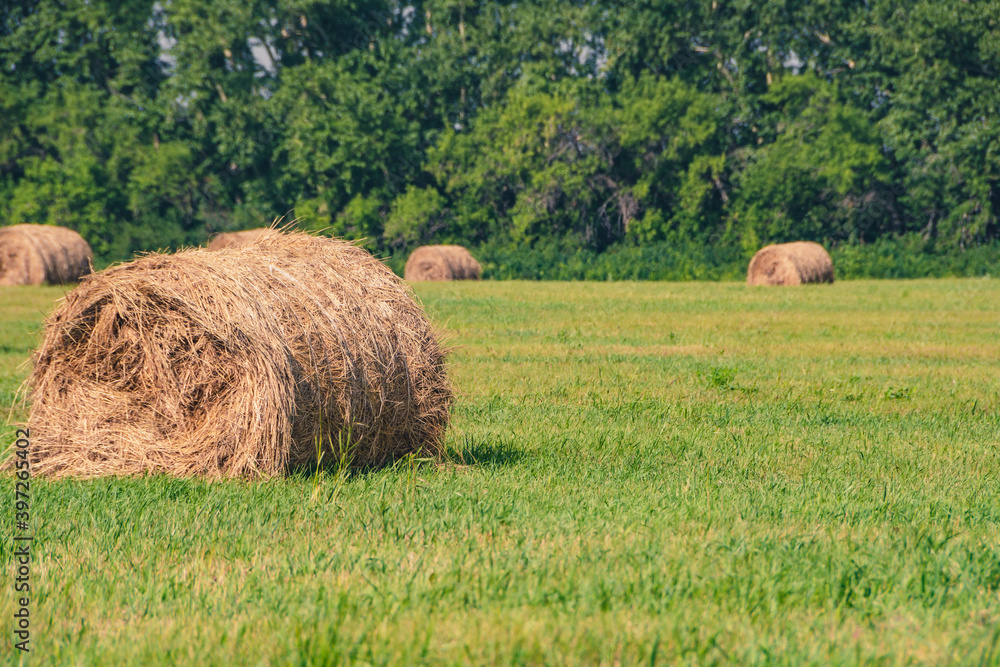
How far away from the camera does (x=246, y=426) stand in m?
6.88

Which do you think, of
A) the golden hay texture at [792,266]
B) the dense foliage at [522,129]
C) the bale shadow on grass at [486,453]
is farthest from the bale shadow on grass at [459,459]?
the dense foliage at [522,129]

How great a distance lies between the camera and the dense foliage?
151 feet

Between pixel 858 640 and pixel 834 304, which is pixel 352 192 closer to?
pixel 834 304

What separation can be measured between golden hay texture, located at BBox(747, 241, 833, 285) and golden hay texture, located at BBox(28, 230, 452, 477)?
2773 cm

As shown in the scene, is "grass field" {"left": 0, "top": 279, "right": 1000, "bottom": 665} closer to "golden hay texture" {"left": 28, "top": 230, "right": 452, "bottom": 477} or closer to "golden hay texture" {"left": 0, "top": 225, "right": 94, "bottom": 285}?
"golden hay texture" {"left": 28, "top": 230, "right": 452, "bottom": 477}

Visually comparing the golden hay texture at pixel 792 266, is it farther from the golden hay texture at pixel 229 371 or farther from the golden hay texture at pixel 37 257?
the golden hay texture at pixel 229 371

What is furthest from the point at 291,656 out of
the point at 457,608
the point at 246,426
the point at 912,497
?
the point at 912,497

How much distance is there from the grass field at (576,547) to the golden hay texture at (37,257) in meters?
23.0

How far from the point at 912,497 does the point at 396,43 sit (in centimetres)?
4929

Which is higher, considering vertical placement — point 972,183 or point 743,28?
point 743,28

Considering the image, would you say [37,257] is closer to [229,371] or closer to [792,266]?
[792,266]

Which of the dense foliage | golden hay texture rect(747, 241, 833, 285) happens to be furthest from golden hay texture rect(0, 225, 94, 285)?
golden hay texture rect(747, 241, 833, 285)

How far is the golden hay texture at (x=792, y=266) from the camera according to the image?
110 feet

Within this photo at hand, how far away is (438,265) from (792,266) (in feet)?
41.3
